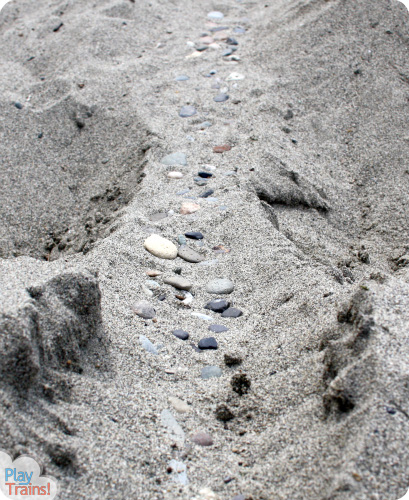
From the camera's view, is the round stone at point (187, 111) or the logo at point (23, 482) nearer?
the logo at point (23, 482)

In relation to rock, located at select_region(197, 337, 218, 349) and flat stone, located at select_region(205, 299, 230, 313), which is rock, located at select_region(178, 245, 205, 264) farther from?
rock, located at select_region(197, 337, 218, 349)

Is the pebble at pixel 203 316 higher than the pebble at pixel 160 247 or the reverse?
the reverse

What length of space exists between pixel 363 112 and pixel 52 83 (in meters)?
2.27

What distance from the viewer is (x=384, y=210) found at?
3.19 meters

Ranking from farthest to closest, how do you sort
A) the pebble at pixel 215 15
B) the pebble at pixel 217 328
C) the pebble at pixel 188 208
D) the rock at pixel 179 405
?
the pebble at pixel 215 15 < the pebble at pixel 188 208 < the pebble at pixel 217 328 < the rock at pixel 179 405

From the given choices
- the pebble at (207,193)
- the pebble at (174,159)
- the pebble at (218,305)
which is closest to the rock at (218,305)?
the pebble at (218,305)

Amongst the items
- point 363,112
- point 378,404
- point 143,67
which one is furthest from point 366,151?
point 378,404

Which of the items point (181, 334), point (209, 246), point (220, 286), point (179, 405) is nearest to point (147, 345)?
point (181, 334)

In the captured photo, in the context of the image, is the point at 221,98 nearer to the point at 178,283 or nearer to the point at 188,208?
the point at 188,208

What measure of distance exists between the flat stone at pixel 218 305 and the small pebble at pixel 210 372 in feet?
1.25

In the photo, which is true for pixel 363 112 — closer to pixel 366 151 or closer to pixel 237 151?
pixel 366 151

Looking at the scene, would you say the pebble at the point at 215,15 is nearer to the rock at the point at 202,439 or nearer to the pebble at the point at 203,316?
the pebble at the point at 203,316

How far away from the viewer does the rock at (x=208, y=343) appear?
82.4 inches

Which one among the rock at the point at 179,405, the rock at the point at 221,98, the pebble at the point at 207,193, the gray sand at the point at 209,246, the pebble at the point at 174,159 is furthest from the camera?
the rock at the point at 221,98
